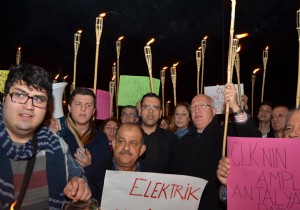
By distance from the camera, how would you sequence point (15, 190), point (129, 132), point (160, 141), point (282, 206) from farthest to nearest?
1. point (160, 141)
2. point (129, 132)
3. point (282, 206)
4. point (15, 190)

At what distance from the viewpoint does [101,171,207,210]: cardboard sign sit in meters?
3.13

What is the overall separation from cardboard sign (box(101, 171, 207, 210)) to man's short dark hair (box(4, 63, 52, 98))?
1.08m

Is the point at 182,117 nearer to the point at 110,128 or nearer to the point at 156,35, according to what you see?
the point at 110,128

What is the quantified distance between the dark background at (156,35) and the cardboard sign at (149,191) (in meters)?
21.6

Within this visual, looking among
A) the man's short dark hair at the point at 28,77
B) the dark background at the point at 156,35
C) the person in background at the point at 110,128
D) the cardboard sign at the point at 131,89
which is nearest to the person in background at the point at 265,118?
the cardboard sign at the point at 131,89

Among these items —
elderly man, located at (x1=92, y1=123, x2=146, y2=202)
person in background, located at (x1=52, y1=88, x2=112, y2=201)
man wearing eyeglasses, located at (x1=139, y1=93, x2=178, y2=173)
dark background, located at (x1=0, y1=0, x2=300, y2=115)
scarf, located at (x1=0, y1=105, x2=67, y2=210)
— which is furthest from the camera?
dark background, located at (x1=0, y1=0, x2=300, y2=115)

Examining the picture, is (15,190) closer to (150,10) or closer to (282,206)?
(282,206)

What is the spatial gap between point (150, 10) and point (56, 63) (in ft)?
27.4

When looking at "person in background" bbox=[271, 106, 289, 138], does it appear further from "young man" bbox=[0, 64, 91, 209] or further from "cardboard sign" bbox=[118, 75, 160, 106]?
"young man" bbox=[0, 64, 91, 209]

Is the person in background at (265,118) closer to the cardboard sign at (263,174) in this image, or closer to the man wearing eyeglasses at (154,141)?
the man wearing eyeglasses at (154,141)

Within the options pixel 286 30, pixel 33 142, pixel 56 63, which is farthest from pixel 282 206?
pixel 56 63

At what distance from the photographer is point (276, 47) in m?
26.5

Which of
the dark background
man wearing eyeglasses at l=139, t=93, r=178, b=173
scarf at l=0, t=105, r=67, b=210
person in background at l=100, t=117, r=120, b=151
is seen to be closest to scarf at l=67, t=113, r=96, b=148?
man wearing eyeglasses at l=139, t=93, r=178, b=173

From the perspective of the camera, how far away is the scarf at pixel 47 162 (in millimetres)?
2246
